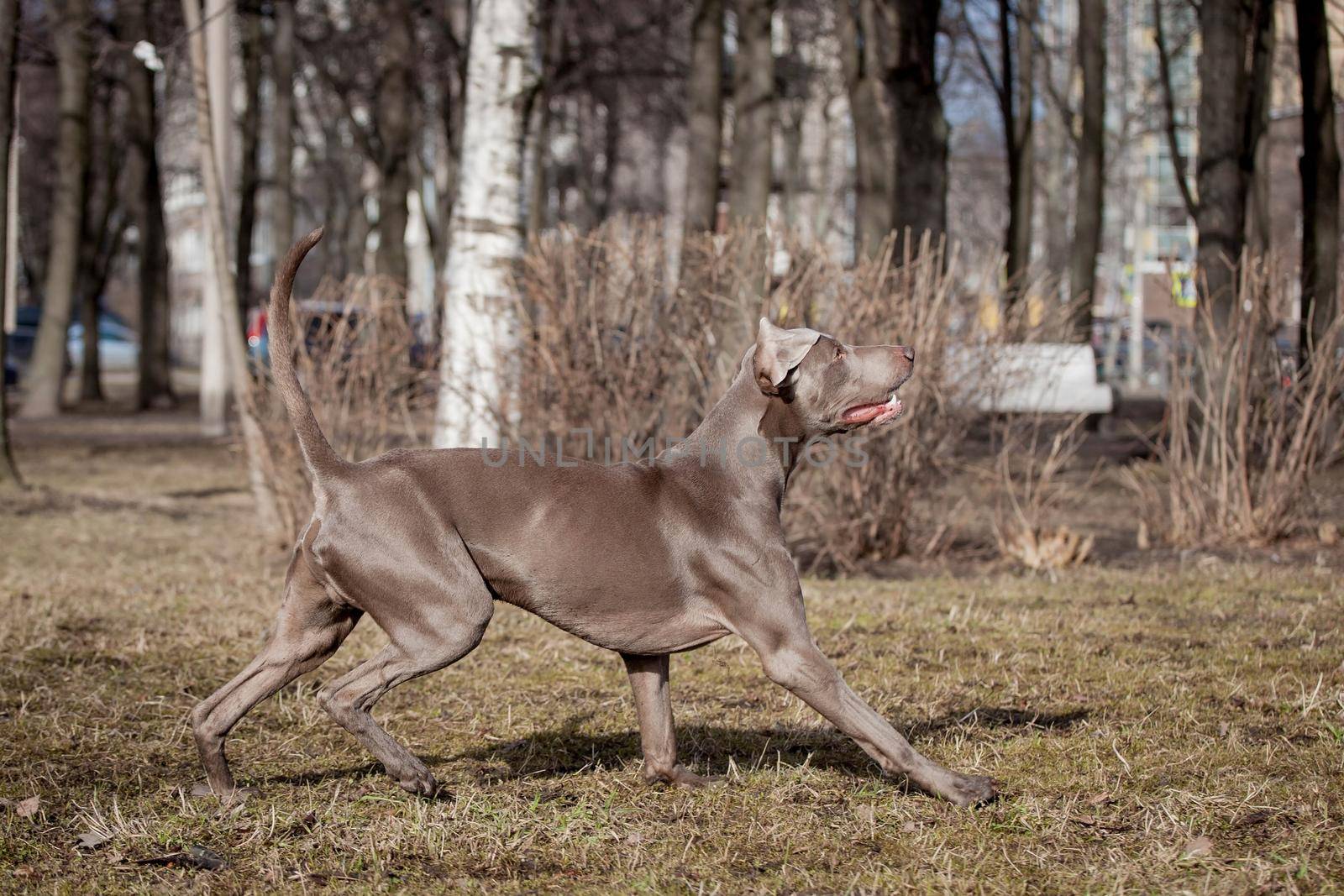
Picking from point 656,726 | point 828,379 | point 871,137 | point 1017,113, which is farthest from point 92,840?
point 1017,113

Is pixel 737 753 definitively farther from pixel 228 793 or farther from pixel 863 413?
pixel 228 793

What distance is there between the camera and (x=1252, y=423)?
8.89 metres

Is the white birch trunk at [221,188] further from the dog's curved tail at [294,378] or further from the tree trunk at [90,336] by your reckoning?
the tree trunk at [90,336]

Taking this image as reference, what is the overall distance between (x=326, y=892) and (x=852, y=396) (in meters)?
2.05

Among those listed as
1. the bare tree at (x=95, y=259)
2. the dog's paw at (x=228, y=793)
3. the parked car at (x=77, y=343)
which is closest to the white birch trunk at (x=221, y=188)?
the dog's paw at (x=228, y=793)

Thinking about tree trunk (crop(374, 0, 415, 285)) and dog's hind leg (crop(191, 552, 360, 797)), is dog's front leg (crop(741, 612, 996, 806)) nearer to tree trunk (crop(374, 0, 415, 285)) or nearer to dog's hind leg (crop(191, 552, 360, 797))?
dog's hind leg (crop(191, 552, 360, 797))

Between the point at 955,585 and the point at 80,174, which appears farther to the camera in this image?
the point at 80,174

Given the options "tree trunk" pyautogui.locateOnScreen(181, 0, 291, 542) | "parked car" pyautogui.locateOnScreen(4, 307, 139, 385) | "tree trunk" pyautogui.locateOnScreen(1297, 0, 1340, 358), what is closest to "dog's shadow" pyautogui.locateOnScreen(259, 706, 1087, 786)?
"tree trunk" pyautogui.locateOnScreen(181, 0, 291, 542)

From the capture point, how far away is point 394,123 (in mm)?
18703

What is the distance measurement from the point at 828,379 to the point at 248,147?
2183cm

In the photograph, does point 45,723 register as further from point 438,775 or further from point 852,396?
point 852,396

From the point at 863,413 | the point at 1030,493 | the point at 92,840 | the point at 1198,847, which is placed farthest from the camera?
the point at 1030,493

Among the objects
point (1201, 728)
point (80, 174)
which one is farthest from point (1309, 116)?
point (80, 174)

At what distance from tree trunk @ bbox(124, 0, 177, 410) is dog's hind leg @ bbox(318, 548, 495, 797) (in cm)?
1802
